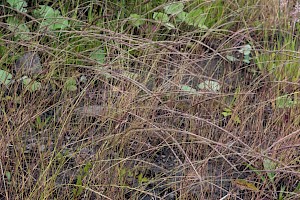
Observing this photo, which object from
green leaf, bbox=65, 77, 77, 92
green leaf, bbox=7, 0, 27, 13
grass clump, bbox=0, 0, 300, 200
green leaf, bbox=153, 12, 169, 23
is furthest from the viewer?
green leaf, bbox=153, 12, 169, 23

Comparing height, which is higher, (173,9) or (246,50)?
(173,9)

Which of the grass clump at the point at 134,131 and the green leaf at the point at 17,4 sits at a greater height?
the green leaf at the point at 17,4

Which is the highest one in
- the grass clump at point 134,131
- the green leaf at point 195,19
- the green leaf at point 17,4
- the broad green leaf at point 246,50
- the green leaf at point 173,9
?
the green leaf at point 17,4

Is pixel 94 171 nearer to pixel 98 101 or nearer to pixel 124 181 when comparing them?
pixel 124 181

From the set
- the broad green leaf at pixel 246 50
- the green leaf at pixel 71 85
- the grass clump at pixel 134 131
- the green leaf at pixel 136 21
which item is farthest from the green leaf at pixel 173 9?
the green leaf at pixel 71 85

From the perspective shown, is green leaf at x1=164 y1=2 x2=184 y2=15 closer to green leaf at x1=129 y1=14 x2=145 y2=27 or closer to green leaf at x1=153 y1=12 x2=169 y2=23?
green leaf at x1=153 y1=12 x2=169 y2=23

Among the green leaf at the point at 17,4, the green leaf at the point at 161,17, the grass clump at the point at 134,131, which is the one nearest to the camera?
the grass clump at the point at 134,131

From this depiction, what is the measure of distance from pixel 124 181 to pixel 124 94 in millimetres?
351

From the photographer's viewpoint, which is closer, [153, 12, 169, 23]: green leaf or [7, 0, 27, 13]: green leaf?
[7, 0, 27, 13]: green leaf

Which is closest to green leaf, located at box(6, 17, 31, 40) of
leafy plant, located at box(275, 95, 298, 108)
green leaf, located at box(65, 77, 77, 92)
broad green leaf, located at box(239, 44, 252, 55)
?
green leaf, located at box(65, 77, 77, 92)

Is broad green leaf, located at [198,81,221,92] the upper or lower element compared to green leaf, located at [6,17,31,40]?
lower

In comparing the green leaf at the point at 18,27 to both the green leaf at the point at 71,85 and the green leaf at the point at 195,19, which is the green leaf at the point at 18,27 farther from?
the green leaf at the point at 195,19

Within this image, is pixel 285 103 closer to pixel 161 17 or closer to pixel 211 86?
pixel 211 86

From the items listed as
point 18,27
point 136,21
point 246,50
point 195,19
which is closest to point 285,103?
point 246,50
